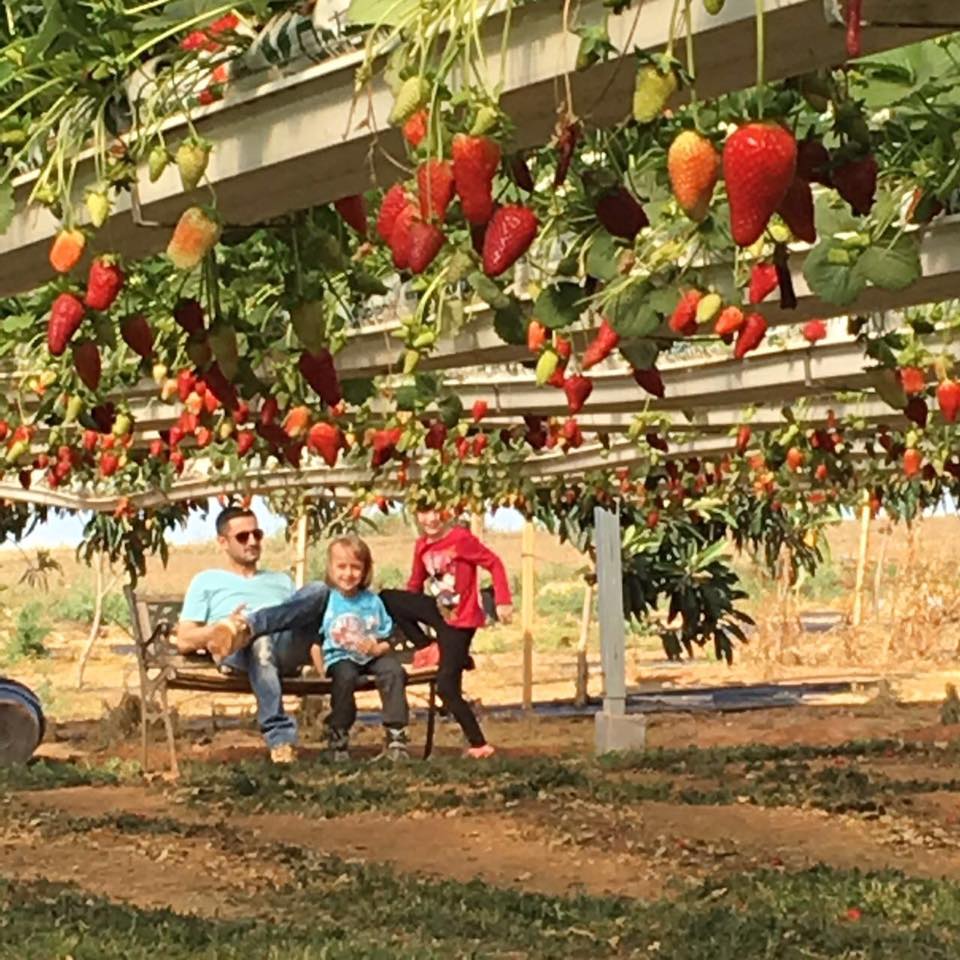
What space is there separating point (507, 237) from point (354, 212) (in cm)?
129

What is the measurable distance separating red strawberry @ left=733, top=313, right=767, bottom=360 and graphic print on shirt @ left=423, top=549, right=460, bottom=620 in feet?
17.8

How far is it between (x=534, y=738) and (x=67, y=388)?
604 centimetres

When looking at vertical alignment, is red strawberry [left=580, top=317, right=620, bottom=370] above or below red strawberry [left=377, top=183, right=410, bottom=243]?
above

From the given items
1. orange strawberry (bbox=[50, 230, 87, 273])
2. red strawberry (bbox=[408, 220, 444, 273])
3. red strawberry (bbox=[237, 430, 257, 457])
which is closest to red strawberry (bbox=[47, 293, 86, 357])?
orange strawberry (bbox=[50, 230, 87, 273])

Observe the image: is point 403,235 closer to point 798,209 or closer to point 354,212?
point 798,209

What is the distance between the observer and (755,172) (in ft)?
5.96

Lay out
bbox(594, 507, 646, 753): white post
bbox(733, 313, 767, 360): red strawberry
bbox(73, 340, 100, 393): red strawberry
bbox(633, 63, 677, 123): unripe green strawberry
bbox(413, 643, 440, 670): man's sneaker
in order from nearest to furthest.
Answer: bbox(633, 63, 677, 123): unripe green strawberry < bbox(73, 340, 100, 393): red strawberry < bbox(733, 313, 767, 360): red strawberry < bbox(594, 507, 646, 753): white post < bbox(413, 643, 440, 670): man's sneaker

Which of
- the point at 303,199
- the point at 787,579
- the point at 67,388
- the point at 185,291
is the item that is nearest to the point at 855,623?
the point at 787,579

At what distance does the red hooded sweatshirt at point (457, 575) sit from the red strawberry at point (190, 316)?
642 cm

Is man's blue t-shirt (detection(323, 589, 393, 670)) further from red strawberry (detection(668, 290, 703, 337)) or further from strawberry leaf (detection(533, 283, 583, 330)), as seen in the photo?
strawberry leaf (detection(533, 283, 583, 330))

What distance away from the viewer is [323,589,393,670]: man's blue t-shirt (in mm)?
9141

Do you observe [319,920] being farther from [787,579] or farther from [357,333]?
[787,579]

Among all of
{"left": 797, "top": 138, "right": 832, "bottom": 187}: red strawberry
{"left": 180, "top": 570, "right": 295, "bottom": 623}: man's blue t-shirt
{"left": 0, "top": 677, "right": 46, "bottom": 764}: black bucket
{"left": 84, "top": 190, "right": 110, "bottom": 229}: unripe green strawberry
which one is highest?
{"left": 84, "top": 190, "right": 110, "bottom": 229}: unripe green strawberry

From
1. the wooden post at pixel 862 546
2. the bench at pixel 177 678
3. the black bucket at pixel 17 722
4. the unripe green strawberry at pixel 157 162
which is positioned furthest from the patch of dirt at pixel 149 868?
the wooden post at pixel 862 546
